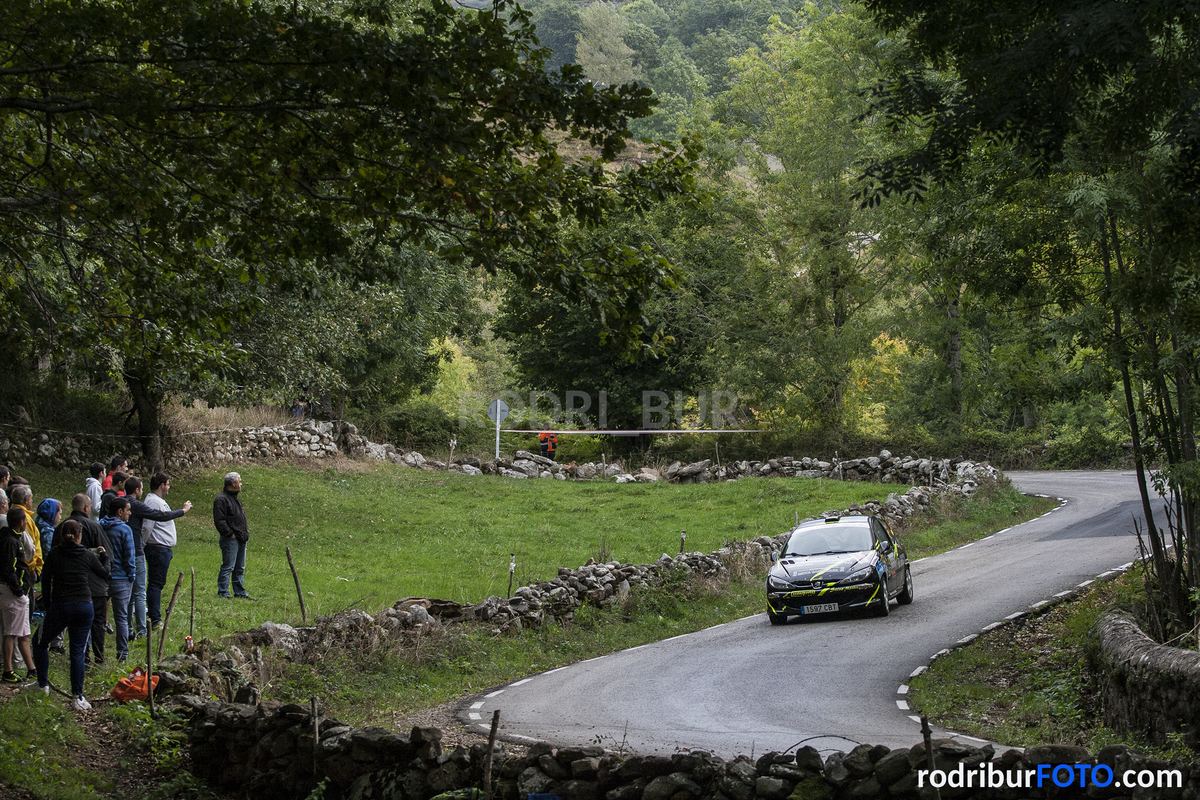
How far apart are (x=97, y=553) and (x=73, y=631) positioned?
34.9 inches

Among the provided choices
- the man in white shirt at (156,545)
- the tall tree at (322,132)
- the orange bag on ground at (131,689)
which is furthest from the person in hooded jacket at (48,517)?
the tall tree at (322,132)

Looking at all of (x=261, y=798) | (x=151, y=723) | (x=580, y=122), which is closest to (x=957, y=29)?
(x=580, y=122)

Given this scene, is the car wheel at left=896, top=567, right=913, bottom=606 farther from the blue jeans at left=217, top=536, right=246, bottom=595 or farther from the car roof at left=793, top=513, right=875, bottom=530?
the blue jeans at left=217, top=536, right=246, bottom=595

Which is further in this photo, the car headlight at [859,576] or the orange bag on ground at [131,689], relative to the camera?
the car headlight at [859,576]

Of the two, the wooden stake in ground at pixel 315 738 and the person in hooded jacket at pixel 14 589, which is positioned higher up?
the person in hooded jacket at pixel 14 589

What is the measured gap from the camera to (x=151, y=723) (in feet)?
30.3

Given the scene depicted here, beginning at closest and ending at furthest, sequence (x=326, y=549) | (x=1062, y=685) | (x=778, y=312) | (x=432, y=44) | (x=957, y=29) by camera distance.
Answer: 1. (x=432, y=44)
2. (x=957, y=29)
3. (x=1062, y=685)
4. (x=326, y=549)
5. (x=778, y=312)

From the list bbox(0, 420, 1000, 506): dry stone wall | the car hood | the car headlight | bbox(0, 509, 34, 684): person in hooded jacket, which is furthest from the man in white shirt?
bbox(0, 420, 1000, 506): dry stone wall

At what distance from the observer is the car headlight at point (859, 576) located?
1583 centimetres

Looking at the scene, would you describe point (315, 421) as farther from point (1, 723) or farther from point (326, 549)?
point (1, 723)

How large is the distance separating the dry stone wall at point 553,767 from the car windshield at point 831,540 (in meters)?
9.43

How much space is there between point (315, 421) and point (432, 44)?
3049 cm

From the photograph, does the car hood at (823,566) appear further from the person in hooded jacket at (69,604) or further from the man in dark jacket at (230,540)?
the person in hooded jacket at (69,604)

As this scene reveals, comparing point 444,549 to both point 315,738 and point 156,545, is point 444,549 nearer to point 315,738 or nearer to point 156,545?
point 156,545
